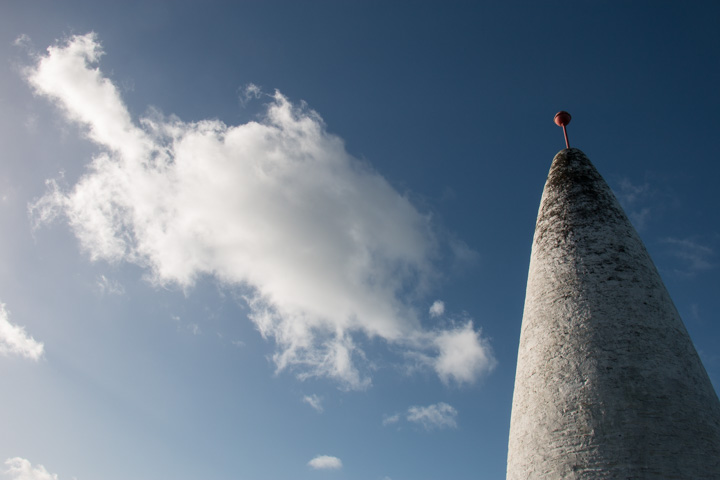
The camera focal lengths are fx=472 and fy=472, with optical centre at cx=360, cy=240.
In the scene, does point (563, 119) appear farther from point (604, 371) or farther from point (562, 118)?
point (604, 371)

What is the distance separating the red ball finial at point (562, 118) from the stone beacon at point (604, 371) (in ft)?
7.91

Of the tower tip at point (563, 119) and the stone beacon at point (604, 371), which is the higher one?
the tower tip at point (563, 119)

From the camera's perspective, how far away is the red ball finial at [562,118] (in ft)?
32.3

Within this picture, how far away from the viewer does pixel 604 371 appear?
6160 mm

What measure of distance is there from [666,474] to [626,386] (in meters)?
1.03

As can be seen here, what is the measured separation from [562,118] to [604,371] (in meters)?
5.78

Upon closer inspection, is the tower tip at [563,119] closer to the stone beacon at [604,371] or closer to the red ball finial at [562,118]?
the red ball finial at [562,118]


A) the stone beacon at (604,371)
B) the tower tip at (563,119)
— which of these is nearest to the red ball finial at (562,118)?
the tower tip at (563,119)

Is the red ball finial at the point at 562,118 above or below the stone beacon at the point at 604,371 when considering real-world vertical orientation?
above

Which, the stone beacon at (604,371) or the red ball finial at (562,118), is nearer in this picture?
the stone beacon at (604,371)

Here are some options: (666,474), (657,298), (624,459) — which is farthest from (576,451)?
(657,298)

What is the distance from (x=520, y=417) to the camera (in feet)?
21.8

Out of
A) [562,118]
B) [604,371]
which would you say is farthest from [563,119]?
[604,371]

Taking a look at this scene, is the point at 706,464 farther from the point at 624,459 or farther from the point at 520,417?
the point at 520,417
